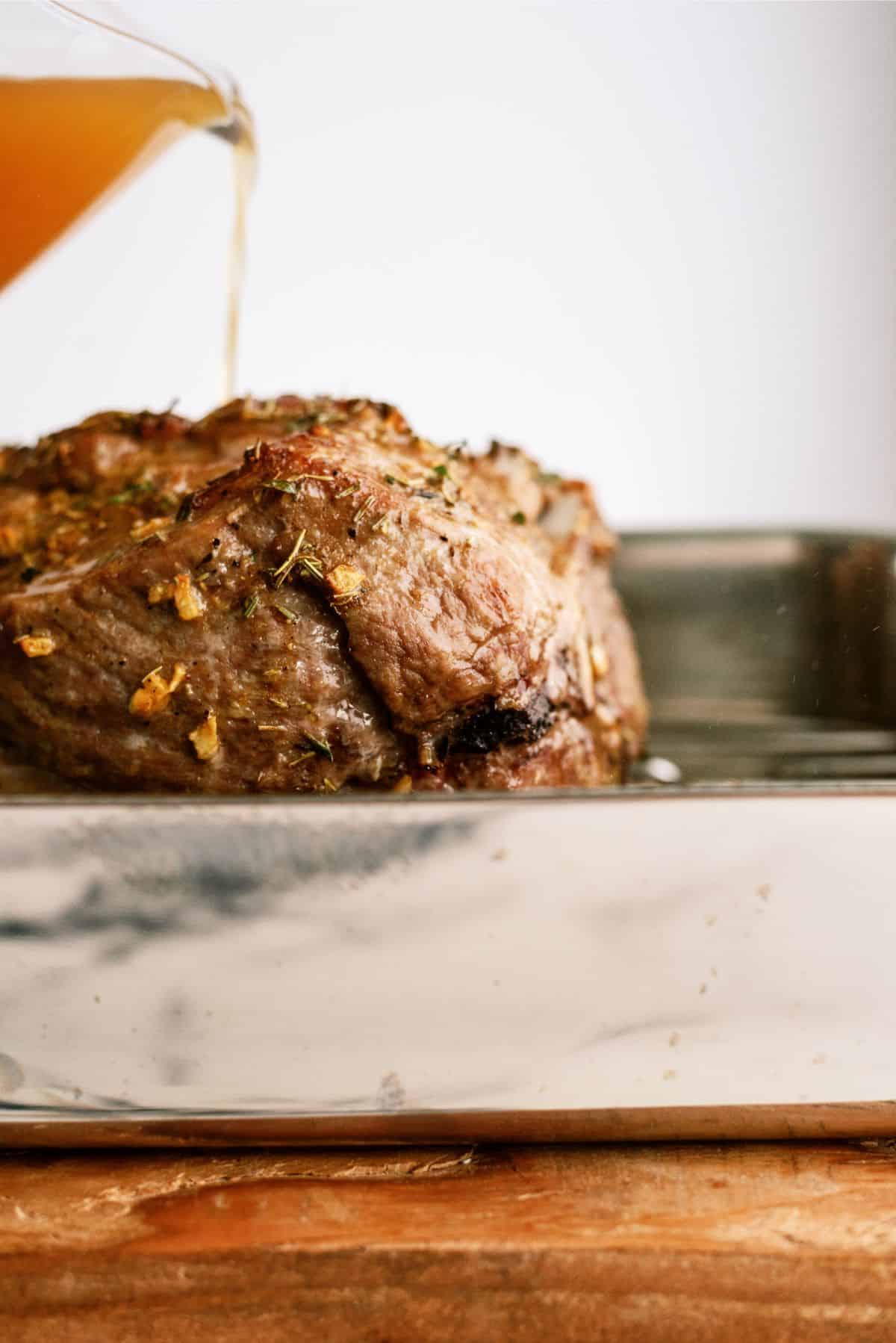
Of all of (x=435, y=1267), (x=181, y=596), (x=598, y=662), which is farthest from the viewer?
(x=598, y=662)

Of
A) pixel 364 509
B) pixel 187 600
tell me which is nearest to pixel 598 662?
pixel 364 509

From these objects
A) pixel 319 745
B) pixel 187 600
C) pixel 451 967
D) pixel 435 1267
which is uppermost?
pixel 187 600

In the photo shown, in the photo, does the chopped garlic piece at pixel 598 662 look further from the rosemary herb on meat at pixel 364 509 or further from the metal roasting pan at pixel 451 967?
the metal roasting pan at pixel 451 967

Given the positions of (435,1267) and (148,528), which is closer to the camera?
(435,1267)

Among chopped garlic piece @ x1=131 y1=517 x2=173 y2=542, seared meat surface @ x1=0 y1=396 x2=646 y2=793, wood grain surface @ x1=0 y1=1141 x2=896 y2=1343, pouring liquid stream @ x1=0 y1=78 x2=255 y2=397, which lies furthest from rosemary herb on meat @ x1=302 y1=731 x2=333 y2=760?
pouring liquid stream @ x1=0 y1=78 x2=255 y2=397

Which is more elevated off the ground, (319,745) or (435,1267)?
(319,745)

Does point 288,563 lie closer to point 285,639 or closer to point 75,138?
point 285,639

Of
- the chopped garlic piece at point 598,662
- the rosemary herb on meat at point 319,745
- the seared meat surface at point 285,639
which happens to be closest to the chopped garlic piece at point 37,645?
the seared meat surface at point 285,639
